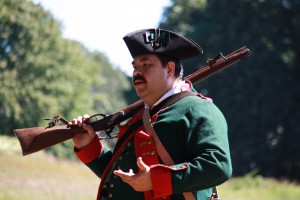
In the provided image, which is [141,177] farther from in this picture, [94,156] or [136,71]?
[94,156]

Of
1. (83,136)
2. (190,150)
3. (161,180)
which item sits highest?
(83,136)

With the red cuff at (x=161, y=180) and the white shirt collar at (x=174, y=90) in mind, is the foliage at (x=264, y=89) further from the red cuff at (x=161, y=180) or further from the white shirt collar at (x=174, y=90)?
the red cuff at (x=161, y=180)

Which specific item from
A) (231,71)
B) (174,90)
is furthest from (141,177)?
(231,71)

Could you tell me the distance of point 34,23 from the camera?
46719mm

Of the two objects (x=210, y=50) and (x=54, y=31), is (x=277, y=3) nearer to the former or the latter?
(x=210, y=50)

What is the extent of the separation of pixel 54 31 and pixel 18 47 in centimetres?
398

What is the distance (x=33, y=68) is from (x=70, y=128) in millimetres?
44161

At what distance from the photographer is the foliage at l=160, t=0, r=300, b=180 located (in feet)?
126

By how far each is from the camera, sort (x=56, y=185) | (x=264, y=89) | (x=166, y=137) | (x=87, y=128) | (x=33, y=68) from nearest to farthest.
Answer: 1. (x=166, y=137)
2. (x=87, y=128)
3. (x=56, y=185)
4. (x=264, y=89)
5. (x=33, y=68)

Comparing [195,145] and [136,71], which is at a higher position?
[136,71]

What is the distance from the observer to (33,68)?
157 feet

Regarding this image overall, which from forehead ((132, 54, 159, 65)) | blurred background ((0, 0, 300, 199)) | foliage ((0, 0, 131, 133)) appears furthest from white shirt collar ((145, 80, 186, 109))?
foliage ((0, 0, 131, 133))

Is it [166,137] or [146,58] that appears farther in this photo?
[146,58]

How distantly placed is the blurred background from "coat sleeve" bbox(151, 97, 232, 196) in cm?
2613
